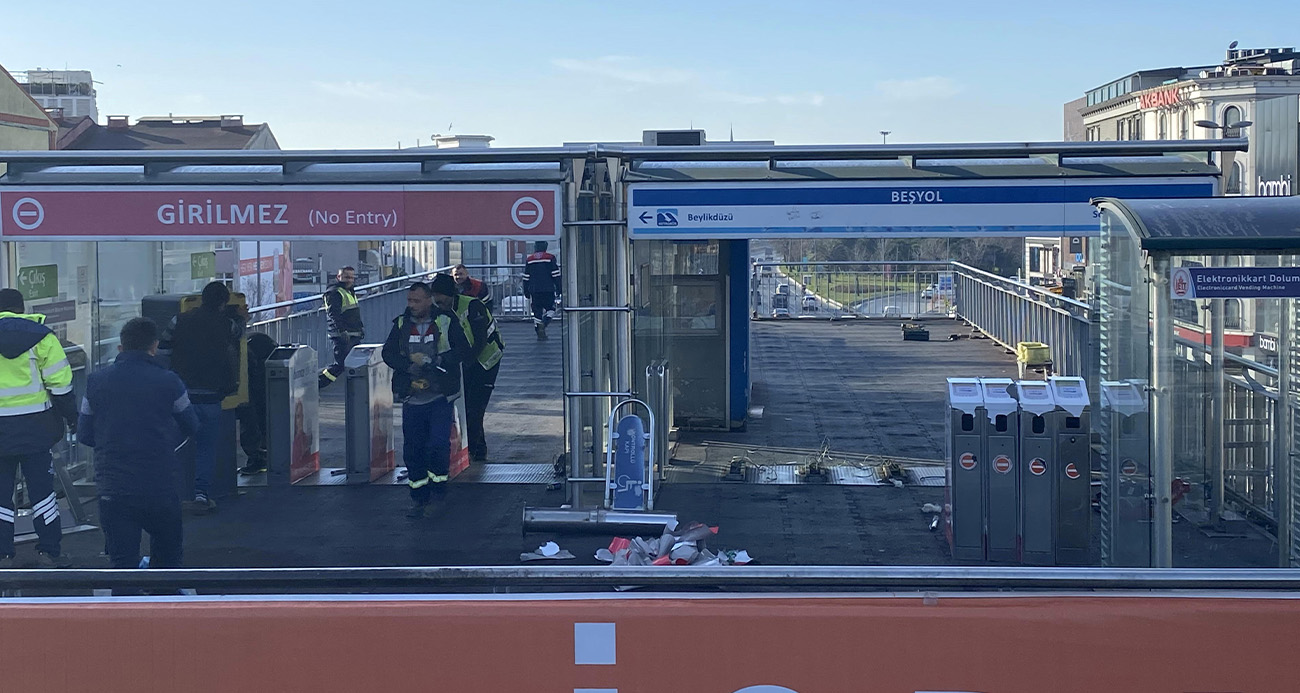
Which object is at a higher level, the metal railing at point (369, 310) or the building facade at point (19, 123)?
the building facade at point (19, 123)

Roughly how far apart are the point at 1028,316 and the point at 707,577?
48.7 ft

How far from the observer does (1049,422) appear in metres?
7.53

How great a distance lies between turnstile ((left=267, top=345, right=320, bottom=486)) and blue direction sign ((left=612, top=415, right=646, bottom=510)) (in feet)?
9.60

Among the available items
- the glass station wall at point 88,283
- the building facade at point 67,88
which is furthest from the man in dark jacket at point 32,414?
the building facade at point 67,88

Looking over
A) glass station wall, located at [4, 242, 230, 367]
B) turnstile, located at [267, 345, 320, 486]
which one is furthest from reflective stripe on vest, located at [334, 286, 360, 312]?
turnstile, located at [267, 345, 320, 486]

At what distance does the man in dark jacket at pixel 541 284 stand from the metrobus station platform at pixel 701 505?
580cm

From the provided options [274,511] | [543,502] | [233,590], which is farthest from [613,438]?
[233,590]

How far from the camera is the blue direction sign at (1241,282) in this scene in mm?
6320

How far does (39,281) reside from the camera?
9.96m

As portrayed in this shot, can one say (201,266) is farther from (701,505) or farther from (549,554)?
(549,554)

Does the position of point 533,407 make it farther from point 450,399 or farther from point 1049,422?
point 1049,422

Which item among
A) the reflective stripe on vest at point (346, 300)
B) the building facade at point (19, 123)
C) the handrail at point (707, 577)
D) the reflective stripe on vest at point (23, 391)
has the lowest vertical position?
the handrail at point (707, 577)

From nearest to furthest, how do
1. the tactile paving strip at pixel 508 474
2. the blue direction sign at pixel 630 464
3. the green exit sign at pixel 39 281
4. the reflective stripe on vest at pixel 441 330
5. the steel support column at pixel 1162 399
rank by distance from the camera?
the steel support column at pixel 1162 399 → the blue direction sign at pixel 630 464 → the reflective stripe on vest at pixel 441 330 → the green exit sign at pixel 39 281 → the tactile paving strip at pixel 508 474

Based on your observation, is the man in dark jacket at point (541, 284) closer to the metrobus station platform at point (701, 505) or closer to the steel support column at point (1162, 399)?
the metrobus station platform at point (701, 505)
